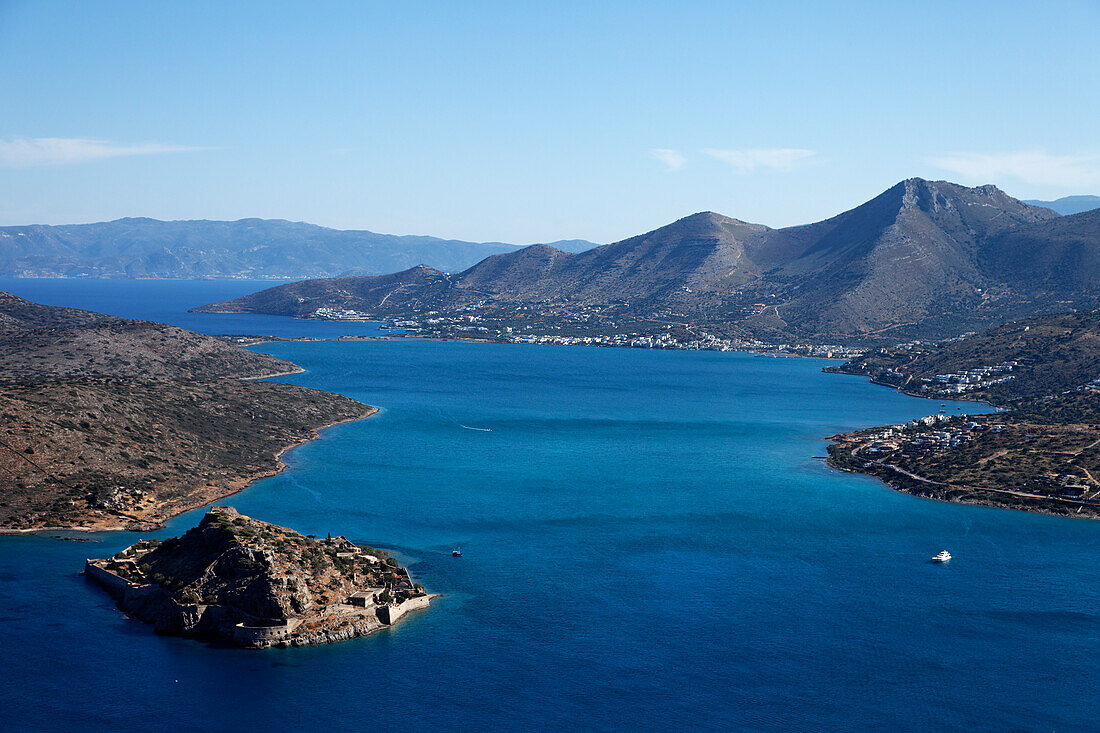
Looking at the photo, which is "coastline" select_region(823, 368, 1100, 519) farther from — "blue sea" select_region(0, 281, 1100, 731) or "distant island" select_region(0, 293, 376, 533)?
"distant island" select_region(0, 293, 376, 533)

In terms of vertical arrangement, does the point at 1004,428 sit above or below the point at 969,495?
A: above

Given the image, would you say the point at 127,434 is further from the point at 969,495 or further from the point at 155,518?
the point at 969,495

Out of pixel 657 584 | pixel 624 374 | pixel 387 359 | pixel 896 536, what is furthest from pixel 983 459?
pixel 387 359

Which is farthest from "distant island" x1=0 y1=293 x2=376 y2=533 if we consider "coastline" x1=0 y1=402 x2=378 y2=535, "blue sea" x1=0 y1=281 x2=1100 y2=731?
"blue sea" x1=0 y1=281 x2=1100 y2=731

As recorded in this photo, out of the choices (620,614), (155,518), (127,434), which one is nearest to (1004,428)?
(620,614)

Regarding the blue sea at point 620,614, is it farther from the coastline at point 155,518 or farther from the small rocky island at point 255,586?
the coastline at point 155,518

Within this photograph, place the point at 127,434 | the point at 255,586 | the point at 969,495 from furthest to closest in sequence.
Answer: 1. the point at 969,495
2. the point at 127,434
3. the point at 255,586

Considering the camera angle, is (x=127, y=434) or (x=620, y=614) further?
(x=127, y=434)
